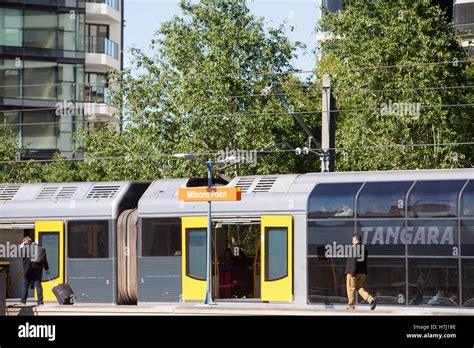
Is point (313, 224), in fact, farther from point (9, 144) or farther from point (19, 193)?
point (9, 144)

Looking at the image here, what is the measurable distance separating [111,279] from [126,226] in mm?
1423

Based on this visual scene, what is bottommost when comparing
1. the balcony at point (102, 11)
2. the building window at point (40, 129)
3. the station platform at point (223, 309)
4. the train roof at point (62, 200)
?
the station platform at point (223, 309)

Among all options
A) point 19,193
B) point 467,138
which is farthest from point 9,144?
point 19,193

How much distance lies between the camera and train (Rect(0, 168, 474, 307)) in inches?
1056

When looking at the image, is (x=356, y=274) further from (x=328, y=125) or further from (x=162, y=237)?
(x=328, y=125)

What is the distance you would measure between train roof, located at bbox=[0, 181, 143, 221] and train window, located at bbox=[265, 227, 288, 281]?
4.54 m

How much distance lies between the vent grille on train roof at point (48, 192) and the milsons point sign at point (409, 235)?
30.6ft

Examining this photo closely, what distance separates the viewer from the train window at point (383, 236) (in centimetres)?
2717

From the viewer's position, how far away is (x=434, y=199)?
27031 mm

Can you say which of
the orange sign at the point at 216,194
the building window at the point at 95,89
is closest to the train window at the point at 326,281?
the orange sign at the point at 216,194

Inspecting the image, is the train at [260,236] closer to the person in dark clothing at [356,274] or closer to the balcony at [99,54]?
the person in dark clothing at [356,274]

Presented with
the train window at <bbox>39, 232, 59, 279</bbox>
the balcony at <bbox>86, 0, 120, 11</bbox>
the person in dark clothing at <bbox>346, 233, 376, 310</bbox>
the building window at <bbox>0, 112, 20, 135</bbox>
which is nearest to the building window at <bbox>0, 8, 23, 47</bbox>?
the building window at <bbox>0, 112, 20, 135</bbox>

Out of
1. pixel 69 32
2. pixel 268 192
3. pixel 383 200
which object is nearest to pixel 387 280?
pixel 383 200

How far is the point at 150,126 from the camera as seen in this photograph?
5684 centimetres
